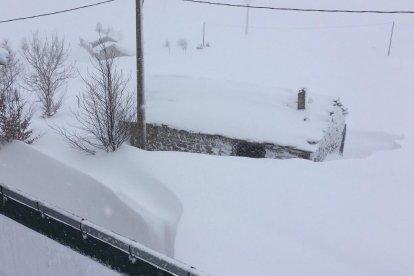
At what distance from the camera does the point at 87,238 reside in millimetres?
3256

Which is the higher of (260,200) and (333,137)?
(260,200)

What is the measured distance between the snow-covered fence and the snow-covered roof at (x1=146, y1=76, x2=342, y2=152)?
885cm

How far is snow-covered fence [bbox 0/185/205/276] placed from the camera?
2.95 metres

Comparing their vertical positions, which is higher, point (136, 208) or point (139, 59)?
point (139, 59)

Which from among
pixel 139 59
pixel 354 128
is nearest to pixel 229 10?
pixel 354 128

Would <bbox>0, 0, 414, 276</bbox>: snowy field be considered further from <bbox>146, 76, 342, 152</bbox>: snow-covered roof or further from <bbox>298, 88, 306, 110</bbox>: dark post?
<bbox>298, 88, 306, 110</bbox>: dark post

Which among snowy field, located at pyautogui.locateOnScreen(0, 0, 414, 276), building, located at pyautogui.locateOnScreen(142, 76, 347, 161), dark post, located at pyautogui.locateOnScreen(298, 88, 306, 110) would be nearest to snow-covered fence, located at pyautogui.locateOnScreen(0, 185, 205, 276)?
snowy field, located at pyautogui.locateOnScreen(0, 0, 414, 276)

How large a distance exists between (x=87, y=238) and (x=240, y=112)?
10.8m

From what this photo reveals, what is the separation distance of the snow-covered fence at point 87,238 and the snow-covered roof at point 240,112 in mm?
8846

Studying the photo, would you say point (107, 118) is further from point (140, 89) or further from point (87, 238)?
point (87, 238)

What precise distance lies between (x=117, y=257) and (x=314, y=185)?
260 inches

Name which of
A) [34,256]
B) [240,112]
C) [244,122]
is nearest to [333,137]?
[240,112]

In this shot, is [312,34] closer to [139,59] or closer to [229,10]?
[229,10]

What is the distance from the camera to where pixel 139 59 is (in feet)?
38.0
